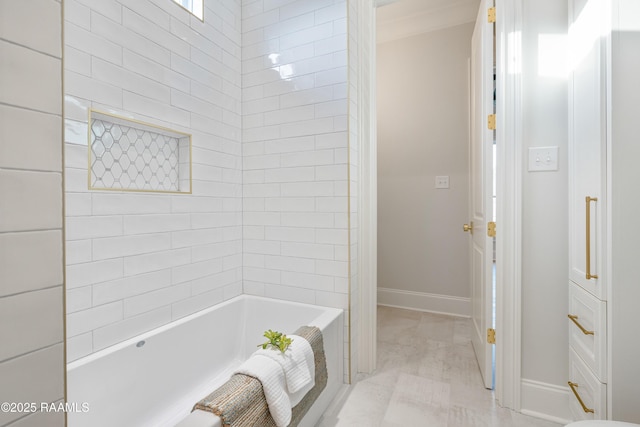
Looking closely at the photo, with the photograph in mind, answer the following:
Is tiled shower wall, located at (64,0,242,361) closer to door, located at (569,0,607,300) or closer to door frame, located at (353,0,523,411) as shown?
door frame, located at (353,0,523,411)

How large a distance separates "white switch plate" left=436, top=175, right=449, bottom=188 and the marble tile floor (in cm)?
136

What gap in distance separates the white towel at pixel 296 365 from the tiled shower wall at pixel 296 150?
570mm

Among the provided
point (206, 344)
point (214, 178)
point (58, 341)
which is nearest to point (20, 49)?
point (58, 341)

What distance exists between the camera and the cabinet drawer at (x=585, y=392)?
43.5 inches

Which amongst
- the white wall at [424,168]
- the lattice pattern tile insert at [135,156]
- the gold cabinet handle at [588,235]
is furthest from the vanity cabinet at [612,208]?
the lattice pattern tile insert at [135,156]

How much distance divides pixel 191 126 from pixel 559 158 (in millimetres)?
1972

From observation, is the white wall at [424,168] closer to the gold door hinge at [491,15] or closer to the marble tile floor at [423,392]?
the marble tile floor at [423,392]

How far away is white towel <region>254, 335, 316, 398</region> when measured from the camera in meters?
1.18

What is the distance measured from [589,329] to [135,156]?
2.16 m

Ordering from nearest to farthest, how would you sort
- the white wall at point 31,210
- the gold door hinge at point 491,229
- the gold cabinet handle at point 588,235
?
the white wall at point 31,210 < the gold cabinet handle at point 588,235 < the gold door hinge at point 491,229

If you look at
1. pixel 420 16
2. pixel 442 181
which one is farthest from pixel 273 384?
pixel 420 16

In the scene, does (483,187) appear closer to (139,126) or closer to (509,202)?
(509,202)

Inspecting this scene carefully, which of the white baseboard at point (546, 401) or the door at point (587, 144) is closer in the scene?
the door at point (587, 144)

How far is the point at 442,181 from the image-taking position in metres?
3.04
